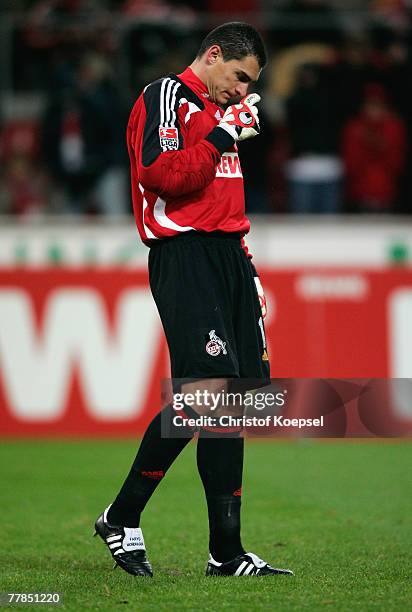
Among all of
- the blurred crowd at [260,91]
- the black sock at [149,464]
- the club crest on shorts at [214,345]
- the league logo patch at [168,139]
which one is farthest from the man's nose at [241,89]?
the blurred crowd at [260,91]

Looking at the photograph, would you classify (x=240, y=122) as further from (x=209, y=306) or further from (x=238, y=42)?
(x=209, y=306)

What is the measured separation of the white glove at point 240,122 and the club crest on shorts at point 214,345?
823 mm

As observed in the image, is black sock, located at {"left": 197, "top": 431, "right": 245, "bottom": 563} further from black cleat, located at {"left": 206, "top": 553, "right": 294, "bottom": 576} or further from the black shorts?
the black shorts

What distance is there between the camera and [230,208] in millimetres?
5383

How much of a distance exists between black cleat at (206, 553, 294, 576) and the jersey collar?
6.52ft

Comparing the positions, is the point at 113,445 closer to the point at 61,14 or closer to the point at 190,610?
the point at 61,14

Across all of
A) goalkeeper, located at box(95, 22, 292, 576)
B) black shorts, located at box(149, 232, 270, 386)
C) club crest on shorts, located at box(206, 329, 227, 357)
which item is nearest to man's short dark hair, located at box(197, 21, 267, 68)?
goalkeeper, located at box(95, 22, 292, 576)

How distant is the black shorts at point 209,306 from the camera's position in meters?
5.22

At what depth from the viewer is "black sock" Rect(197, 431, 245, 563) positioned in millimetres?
5289

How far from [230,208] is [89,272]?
626 cm

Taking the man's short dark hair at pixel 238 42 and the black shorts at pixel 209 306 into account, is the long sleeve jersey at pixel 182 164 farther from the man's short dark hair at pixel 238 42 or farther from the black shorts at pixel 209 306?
the man's short dark hair at pixel 238 42

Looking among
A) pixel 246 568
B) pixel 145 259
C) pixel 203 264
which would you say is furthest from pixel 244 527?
pixel 145 259

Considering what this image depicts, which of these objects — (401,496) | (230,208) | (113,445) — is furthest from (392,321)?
(230,208)

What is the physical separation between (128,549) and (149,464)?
0.38m
